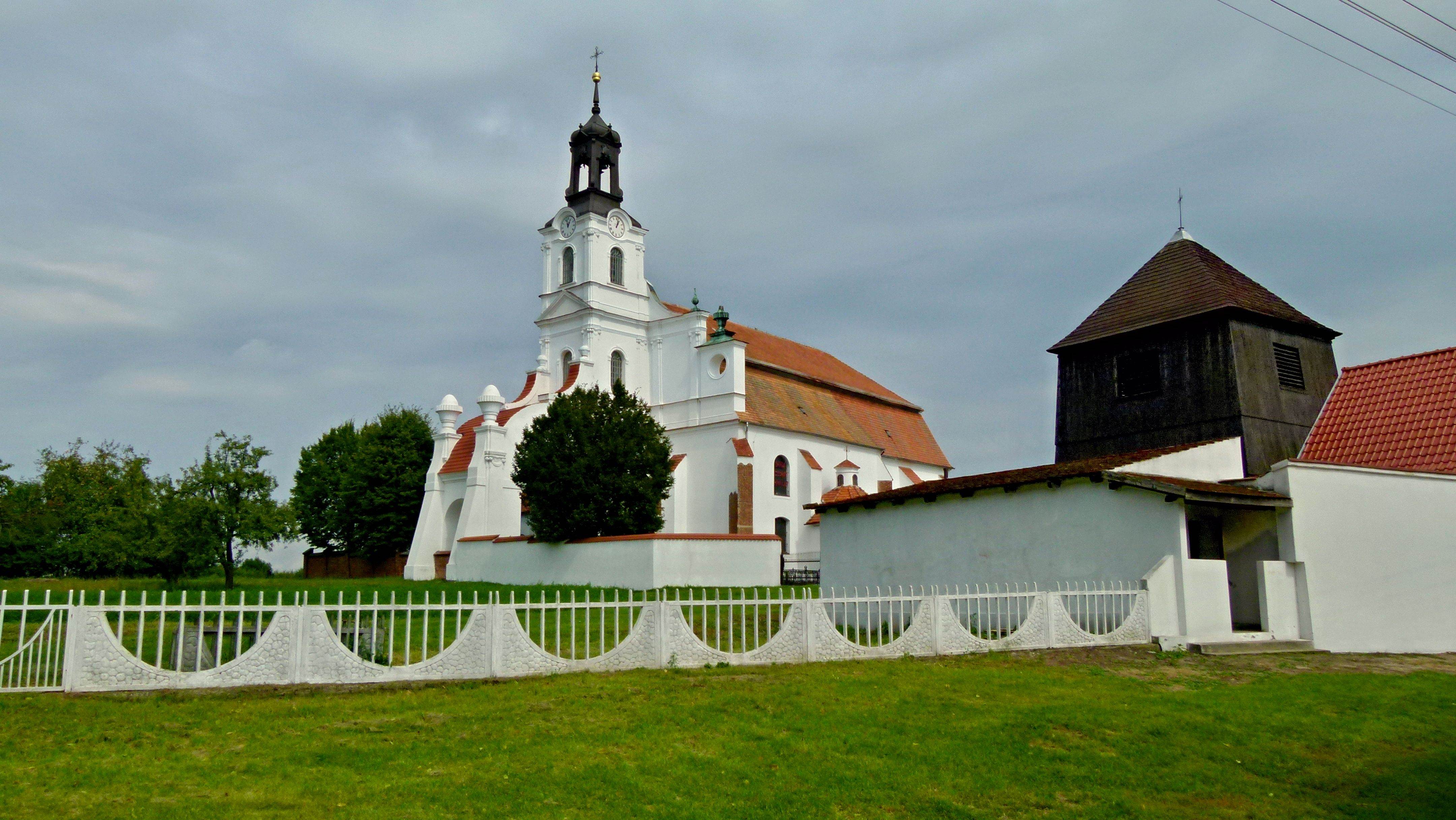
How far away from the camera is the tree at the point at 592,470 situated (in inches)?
1223

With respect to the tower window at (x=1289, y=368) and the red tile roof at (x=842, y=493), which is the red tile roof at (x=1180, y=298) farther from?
the red tile roof at (x=842, y=493)

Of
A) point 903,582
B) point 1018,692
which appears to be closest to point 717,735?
point 1018,692

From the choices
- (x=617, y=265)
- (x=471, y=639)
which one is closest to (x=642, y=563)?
(x=471, y=639)

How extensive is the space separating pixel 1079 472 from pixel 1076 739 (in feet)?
28.6

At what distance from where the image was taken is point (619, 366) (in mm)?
43438

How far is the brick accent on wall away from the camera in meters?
37.9

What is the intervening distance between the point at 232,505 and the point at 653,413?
18.3 m

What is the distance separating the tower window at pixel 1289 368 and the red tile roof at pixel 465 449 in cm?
2607

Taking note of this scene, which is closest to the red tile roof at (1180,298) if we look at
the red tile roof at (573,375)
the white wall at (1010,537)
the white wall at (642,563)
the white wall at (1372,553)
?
the white wall at (1372,553)

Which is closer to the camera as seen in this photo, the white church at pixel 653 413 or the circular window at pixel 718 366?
the white church at pixel 653 413

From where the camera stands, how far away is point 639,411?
3331 cm

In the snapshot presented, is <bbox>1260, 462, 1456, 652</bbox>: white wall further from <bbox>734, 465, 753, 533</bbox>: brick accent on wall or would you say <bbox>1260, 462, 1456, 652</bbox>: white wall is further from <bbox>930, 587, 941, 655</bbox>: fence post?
<bbox>734, 465, 753, 533</bbox>: brick accent on wall

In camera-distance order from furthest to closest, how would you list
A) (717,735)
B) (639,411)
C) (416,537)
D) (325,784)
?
1. (416,537)
2. (639,411)
3. (717,735)
4. (325,784)

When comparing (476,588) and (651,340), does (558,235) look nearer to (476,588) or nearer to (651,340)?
(651,340)
